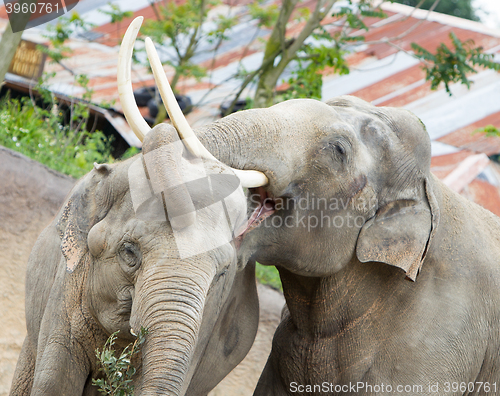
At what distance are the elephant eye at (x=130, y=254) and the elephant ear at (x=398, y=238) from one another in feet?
3.92

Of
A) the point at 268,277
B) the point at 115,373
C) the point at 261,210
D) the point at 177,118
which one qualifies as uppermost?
the point at 177,118

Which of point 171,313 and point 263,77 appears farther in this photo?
point 263,77

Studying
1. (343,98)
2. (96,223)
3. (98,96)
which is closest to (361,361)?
(343,98)

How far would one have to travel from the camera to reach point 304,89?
7922 millimetres

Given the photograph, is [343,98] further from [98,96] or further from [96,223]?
[98,96]

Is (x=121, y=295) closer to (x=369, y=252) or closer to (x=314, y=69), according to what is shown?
(x=369, y=252)

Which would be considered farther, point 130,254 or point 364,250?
point 364,250

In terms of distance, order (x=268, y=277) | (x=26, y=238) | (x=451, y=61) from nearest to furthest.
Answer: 1. (x=26, y=238)
2. (x=268, y=277)
3. (x=451, y=61)

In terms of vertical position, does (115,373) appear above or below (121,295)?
below

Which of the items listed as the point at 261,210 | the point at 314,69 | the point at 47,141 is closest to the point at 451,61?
the point at 314,69

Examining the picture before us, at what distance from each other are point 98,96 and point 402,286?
6.74 metres

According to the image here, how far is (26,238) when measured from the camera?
5754 millimetres

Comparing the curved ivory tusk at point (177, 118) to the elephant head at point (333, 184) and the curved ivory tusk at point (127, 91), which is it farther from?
the elephant head at point (333, 184)

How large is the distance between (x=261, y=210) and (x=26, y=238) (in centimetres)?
324
